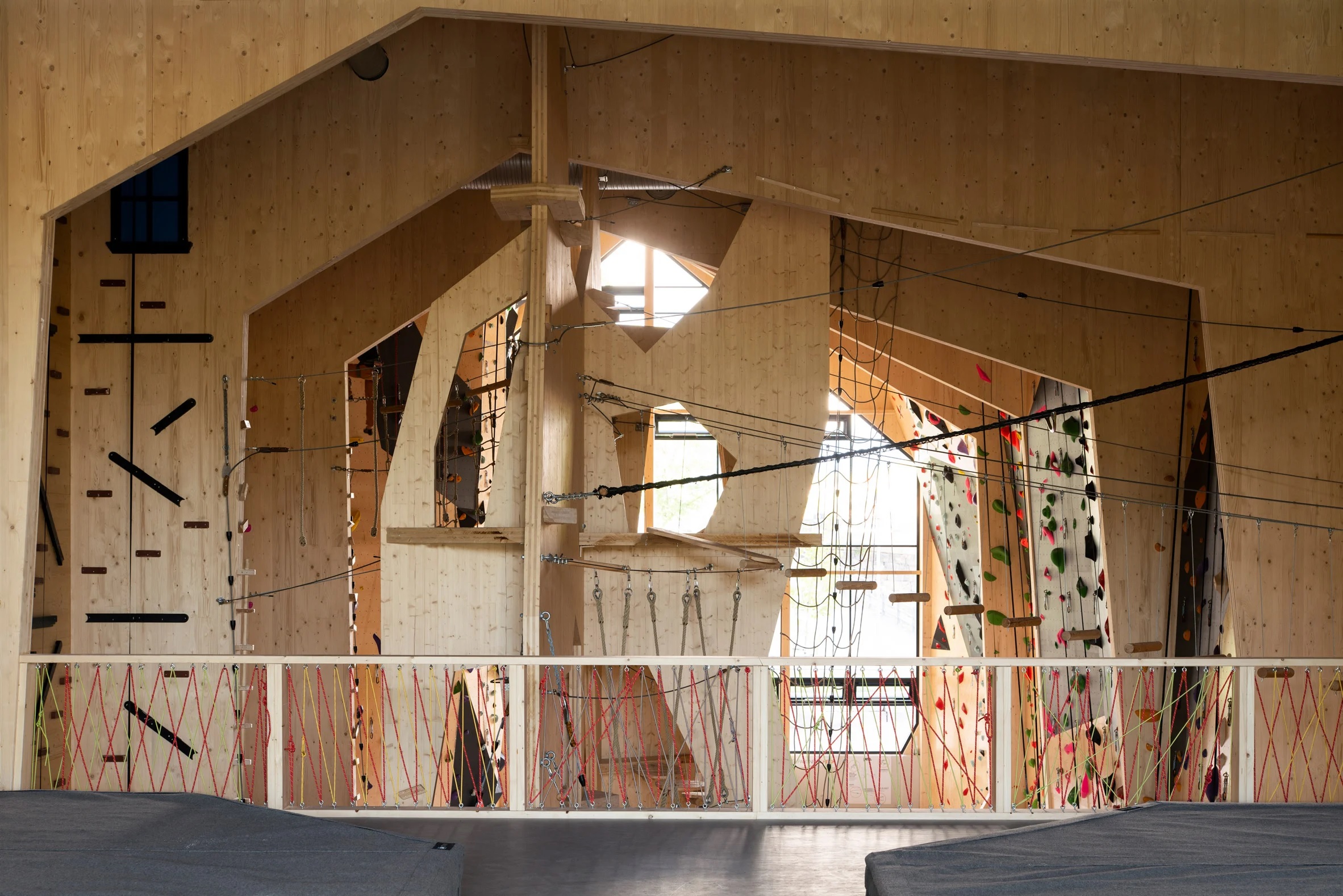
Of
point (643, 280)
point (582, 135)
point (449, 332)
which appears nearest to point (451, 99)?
point (582, 135)

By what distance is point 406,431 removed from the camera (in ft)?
23.7

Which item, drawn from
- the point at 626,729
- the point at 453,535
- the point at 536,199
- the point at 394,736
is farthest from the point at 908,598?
the point at 536,199

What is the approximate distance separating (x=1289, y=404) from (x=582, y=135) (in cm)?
454

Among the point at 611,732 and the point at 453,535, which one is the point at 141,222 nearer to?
the point at 453,535

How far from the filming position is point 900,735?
1723 cm

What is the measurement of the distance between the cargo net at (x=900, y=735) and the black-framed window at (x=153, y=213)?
6006 mm

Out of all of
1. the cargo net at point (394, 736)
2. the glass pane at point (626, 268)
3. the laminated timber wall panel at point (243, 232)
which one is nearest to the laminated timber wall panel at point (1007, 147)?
the laminated timber wall panel at point (243, 232)

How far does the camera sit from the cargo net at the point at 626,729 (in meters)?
7.29

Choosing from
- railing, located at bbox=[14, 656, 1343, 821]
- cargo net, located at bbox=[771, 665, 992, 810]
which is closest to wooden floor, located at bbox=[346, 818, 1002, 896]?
railing, located at bbox=[14, 656, 1343, 821]

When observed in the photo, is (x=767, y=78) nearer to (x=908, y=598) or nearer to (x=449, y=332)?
(x=449, y=332)

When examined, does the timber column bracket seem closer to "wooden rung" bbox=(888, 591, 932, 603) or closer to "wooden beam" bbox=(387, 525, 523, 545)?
"wooden beam" bbox=(387, 525, 523, 545)

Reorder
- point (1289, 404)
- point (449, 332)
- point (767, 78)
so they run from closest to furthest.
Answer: point (449, 332) → point (1289, 404) → point (767, 78)

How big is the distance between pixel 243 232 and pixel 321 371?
1.77 metres

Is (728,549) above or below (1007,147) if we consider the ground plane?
below
